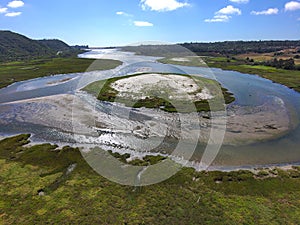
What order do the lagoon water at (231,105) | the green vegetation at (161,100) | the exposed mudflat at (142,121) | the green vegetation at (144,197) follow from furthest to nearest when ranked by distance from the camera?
the green vegetation at (161,100) < the exposed mudflat at (142,121) < the lagoon water at (231,105) < the green vegetation at (144,197)

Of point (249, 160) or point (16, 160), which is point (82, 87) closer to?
point (16, 160)

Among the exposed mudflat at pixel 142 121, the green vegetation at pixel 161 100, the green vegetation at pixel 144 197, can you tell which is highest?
the green vegetation at pixel 161 100

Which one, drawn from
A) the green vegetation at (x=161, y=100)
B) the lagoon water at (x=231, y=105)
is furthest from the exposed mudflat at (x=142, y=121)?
the green vegetation at (x=161, y=100)

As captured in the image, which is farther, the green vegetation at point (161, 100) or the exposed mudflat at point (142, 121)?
the green vegetation at point (161, 100)

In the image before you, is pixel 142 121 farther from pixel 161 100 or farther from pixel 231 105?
pixel 231 105

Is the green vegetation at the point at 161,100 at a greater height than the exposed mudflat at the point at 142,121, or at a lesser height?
greater

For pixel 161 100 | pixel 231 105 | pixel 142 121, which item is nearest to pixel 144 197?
pixel 142 121

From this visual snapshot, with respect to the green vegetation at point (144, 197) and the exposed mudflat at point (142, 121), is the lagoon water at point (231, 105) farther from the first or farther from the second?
the green vegetation at point (144, 197)

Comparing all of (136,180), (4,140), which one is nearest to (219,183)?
(136,180)

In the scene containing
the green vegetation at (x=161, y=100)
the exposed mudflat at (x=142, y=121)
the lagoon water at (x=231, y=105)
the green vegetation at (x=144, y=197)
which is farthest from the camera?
the green vegetation at (x=161, y=100)

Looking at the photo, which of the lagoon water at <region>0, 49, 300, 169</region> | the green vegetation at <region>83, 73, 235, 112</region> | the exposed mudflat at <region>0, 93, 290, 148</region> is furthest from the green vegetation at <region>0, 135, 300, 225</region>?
the green vegetation at <region>83, 73, 235, 112</region>
